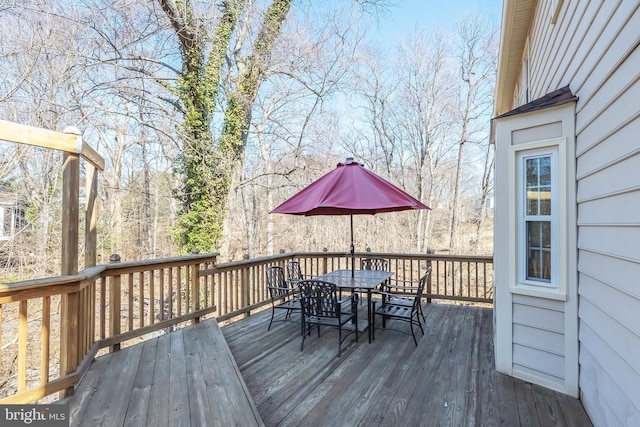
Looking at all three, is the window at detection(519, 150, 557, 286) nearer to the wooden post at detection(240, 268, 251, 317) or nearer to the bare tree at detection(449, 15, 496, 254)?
the wooden post at detection(240, 268, 251, 317)

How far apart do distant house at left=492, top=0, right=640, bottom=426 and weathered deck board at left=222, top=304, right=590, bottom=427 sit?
1.10ft

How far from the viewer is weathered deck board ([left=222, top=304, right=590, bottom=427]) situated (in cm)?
247

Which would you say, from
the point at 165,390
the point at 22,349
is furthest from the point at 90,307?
the point at 165,390

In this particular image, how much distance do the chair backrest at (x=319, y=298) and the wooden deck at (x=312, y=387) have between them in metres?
0.44

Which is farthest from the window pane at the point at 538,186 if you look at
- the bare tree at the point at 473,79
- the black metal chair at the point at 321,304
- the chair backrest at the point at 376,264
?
the bare tree at the point at 473,79

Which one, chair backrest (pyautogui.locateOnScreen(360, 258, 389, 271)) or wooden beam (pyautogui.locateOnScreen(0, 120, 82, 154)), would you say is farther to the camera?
chair backrest (pyautogui.locateOnScreen(360, 258, 389, 271))

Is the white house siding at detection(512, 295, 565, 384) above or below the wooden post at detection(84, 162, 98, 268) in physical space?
below

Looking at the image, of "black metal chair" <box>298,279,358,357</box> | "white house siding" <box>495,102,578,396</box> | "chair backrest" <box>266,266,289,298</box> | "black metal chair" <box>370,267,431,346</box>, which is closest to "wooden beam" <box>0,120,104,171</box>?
"black metal chair" <box>298,279,358,357</box>

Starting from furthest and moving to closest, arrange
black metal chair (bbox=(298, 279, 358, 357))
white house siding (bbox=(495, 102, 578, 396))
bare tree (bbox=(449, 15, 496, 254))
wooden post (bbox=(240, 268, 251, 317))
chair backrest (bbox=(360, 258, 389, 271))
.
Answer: bare tree (bbox=(449, 15, 496, 254)), chair backrest (bbox=(360, 258, 389, 271)), wooden post (bbox=(240, 268, 251, 317)), black metal chair (bbox=(298, 279, 358, 357)), white house siding (bbox=(495, 102, 578, 396))

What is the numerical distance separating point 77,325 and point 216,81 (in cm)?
702

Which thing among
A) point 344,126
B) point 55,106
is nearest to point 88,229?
point 55,106

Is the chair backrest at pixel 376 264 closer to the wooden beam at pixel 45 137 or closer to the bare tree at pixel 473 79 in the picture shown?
the wooden beam at pixel 45 137

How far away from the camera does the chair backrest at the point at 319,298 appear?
12.0ft

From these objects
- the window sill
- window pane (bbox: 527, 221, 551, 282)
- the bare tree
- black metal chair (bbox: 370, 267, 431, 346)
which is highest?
the bare tree
